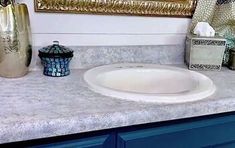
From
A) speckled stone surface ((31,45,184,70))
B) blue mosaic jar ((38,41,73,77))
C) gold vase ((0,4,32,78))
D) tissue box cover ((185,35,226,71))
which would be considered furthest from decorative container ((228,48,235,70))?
gold vase ((0,4,32,78))

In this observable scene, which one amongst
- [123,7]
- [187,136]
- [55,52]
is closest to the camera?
[187,136]

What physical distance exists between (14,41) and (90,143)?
40 cm

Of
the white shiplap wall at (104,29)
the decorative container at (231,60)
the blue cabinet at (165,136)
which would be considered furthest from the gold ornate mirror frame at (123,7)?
the blue cabinet at (165,136)

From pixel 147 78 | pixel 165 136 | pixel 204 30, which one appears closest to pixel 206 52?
pixel 204 30

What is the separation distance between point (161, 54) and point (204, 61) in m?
0.18

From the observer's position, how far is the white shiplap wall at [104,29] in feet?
3.38

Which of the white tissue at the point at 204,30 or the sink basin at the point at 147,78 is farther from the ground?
the white tissue at the point at 204,30

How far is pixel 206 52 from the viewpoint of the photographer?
112 centimetres

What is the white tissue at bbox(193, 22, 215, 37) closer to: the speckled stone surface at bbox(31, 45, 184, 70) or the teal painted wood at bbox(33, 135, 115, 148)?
the speckled stone surface at bbox(31, 45, 184, 70)

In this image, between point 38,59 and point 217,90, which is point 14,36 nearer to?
point 38,59

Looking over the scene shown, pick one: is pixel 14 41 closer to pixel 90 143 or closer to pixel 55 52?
pixel 55 52

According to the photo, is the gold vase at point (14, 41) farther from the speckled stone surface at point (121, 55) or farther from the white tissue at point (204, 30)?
the white tissue at point (204, 30)

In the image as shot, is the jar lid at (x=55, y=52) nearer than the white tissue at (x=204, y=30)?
Yes

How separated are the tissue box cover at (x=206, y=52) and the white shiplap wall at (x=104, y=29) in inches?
4.8
